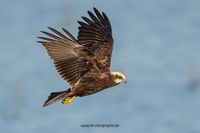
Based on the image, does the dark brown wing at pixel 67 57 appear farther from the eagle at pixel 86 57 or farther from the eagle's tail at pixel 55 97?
the eagle's tail at pixel 55 97

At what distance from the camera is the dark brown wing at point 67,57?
12758 millimetres

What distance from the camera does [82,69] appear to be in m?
12.8

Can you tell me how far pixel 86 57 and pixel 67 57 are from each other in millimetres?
420

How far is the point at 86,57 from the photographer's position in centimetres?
1274

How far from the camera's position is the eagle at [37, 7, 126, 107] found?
41.0 ft

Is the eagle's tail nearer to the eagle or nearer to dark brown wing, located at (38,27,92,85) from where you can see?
the eagle

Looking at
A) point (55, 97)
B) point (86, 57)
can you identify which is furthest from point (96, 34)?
point (55, 97)

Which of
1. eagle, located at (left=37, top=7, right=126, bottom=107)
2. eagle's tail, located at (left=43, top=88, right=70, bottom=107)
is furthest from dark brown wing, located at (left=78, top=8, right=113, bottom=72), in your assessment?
eagle's tail, located at (left=43, top=88, right=70, bottom=107)

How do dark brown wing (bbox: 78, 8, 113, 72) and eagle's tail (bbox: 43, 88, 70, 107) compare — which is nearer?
eagle's tail (bbox: 43, 88, 70, 107)

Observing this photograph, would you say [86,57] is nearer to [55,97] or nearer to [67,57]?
[67,57]

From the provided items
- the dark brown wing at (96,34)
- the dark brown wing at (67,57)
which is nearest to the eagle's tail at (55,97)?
the dark brown wing at (67,57)

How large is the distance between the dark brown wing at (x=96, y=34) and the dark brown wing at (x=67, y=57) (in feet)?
0.60

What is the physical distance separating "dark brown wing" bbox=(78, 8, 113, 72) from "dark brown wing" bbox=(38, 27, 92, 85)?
184mm

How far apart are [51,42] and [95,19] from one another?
93 centimetres
